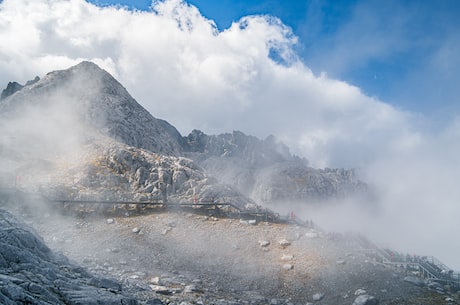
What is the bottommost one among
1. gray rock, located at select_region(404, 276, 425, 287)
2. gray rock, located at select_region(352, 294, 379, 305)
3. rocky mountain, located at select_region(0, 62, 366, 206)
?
gray rock, located at select_region(352, 294, 379, 305)

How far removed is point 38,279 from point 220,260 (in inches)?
738

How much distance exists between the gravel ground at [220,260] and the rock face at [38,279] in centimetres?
310

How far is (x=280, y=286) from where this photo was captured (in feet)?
89.4

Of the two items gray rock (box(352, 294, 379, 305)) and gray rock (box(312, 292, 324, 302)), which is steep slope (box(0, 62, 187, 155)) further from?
gray rock (box(352, 294, 379, 305))

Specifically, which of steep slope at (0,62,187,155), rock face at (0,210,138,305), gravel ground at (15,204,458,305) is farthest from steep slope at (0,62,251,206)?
rock face at (0,210,138,305)

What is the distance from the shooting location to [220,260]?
31.3 metres

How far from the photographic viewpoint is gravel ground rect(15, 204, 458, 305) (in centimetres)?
2500

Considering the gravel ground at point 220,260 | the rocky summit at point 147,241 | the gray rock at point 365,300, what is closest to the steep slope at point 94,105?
the rocky summit at point 147,241

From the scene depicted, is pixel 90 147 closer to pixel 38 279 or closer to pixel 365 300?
pixel 38 279

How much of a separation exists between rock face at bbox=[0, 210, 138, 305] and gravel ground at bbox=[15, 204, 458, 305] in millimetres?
3095

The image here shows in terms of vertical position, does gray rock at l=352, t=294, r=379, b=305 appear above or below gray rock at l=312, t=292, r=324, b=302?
above

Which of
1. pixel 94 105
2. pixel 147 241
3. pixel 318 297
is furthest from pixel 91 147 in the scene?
pixel 318 297

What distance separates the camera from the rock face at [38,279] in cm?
1246

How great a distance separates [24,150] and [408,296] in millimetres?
Answer: 56997
